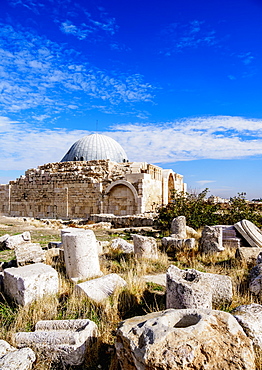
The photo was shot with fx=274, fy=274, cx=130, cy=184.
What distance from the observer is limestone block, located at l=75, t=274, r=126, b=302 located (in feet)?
12.7

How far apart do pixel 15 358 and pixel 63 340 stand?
453 mm

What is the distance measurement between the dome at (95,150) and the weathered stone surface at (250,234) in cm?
1605

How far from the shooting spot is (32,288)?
12.6 feet

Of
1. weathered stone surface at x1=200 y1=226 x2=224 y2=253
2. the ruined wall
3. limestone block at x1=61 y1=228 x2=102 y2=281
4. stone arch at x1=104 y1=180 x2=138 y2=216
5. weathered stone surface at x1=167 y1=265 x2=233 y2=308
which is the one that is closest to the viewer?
weathered stone surface at x1=167 y1=265 x2=233 y2=308

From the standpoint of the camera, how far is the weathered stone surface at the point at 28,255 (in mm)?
5363

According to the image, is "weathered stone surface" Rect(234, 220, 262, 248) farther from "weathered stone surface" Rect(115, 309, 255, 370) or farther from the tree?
"weathered stone surface" Rect(115, 309, 255, 370)

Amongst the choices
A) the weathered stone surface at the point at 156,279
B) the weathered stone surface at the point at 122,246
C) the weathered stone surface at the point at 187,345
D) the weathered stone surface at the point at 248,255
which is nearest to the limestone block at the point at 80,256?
the weathered stone surface at the point at 156,279

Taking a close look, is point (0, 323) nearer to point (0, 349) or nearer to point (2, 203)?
point (0, 349)

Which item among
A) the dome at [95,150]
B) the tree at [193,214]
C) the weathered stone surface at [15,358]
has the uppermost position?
the dome at [95,150]

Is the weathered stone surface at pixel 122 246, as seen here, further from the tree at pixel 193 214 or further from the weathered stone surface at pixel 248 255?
the tree at pixel 193 214

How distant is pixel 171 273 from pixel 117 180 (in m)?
13.0

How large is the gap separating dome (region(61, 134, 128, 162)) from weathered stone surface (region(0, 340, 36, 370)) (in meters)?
19.8

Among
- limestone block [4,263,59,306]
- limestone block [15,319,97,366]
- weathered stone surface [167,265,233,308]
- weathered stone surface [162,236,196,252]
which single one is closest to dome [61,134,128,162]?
weathered stone surface [162,236,196,252]

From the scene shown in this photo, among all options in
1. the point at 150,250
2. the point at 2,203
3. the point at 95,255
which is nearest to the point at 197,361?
the point at 95,255
